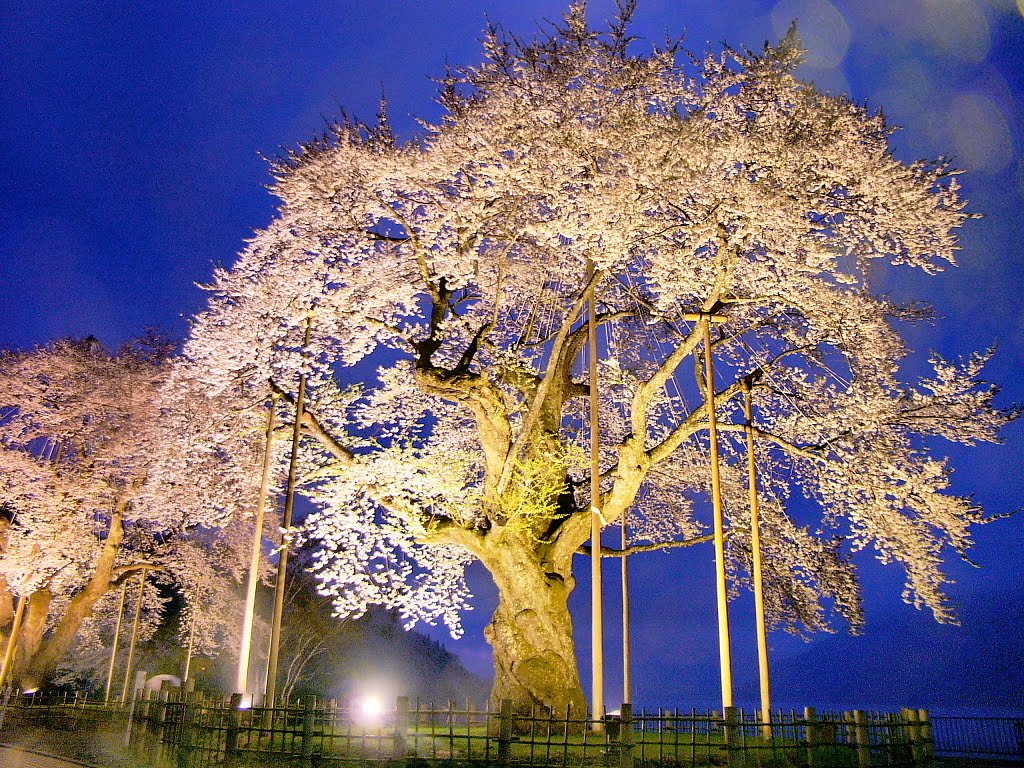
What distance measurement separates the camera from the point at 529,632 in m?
19.1

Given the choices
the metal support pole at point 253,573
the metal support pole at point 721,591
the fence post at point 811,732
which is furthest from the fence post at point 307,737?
the fence post at point 811,732

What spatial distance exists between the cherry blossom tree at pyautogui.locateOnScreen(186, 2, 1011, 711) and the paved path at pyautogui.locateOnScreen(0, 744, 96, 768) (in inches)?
278

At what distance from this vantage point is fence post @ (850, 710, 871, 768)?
→ 1306cm

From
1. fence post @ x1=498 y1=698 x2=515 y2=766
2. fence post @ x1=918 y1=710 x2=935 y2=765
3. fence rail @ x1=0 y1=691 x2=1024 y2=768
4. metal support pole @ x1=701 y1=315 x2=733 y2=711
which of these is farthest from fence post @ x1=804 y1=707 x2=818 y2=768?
fence post @ x1=498 y1=698 x2=515 y2=766

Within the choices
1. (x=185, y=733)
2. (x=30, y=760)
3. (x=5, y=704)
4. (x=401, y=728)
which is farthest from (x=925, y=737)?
(x=5, y=704)

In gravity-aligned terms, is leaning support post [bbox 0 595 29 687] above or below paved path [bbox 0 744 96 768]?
above

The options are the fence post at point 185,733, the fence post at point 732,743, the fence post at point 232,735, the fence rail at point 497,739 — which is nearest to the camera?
the fence post at point 732,743

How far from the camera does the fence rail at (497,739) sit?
12.2 metres

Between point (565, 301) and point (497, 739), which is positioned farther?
point (565, 301)

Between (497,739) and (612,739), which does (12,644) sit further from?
(612,739)

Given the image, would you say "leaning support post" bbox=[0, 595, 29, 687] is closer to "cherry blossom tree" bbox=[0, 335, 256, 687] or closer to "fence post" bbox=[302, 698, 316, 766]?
"cherry blossom tree" bbox=[0, 335, 256, 687]

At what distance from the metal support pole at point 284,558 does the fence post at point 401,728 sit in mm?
4772

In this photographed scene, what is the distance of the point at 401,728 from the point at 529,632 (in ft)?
23.2

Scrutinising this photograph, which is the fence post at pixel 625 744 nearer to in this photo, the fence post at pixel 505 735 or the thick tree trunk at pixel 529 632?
the fence post at pixel 505 735
